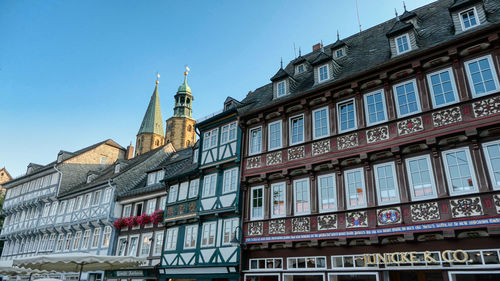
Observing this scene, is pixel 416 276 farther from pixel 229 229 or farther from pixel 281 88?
pixel 281 88

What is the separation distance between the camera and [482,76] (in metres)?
12.3

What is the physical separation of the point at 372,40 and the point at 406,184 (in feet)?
28.8

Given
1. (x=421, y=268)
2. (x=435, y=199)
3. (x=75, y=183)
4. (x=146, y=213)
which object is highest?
(x=75, y=183)

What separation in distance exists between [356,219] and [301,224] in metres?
2.39

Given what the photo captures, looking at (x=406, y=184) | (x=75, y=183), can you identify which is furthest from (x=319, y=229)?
(x=75, y=183)

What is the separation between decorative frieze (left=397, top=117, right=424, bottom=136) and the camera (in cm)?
1288

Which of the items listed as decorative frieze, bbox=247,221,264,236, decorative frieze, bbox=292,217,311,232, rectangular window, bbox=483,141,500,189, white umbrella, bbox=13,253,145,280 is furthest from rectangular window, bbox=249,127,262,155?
rectangular window, bbox=483,141,500,189

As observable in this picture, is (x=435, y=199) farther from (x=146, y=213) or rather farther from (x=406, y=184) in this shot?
(x=146, y=213)

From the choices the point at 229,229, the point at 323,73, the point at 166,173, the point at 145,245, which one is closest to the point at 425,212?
the point at 323,73

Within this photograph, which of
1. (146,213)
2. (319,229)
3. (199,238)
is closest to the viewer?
(319,229)

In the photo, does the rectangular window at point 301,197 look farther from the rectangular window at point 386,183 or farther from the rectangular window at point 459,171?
the rectangular window at point 459,171

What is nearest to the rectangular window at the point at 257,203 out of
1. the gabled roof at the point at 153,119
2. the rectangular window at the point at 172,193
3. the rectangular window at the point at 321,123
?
the rectangular window at the point at 321,123

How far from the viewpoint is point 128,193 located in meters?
27.6

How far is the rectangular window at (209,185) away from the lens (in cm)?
2013
